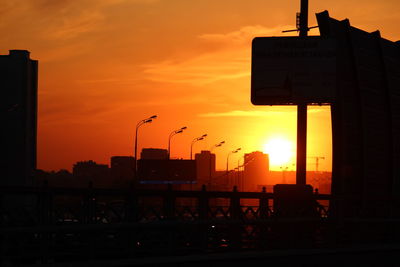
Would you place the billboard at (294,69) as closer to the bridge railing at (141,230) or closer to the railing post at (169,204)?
the bridge railing at (141,230)

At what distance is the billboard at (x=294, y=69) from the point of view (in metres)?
23.8

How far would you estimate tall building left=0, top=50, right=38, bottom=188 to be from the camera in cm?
10712

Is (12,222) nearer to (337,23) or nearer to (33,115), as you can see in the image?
(337,23)

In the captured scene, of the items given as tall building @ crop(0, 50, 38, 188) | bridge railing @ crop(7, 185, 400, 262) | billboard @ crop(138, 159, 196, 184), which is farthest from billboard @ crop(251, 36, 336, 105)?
billboard @ crop(138, 159, 196, 184)

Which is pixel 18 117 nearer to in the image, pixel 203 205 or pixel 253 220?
pixel 203 205

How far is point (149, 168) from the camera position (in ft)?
413

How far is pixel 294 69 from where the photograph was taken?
24.4 metres

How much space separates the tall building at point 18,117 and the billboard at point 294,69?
85889 millimetres

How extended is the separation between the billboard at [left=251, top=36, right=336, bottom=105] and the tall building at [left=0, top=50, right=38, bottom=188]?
282 ft

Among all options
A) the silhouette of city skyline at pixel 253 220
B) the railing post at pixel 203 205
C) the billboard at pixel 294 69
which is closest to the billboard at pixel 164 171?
the silhouette of city skyline at pixel 253 220

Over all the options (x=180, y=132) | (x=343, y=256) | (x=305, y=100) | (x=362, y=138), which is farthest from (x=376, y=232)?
(x=180, y=132)

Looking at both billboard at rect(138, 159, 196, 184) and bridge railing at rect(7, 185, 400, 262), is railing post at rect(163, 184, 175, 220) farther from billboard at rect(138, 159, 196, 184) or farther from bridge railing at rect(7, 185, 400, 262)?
billboard at rect(138, 159, 196, 184)

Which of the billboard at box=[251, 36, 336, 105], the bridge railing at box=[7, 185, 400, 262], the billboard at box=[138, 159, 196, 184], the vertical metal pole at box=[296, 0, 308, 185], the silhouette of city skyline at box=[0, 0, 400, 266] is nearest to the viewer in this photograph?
Answer: the silhouette of city skyline at box=[0, 0, 400, 266]

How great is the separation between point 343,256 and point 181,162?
108 metres
